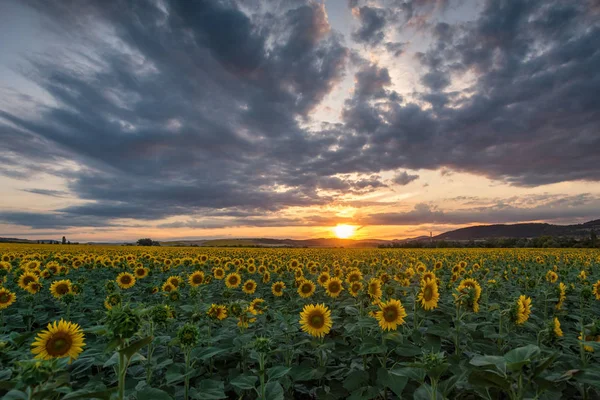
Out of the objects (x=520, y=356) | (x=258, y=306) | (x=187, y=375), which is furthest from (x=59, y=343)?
(x=520, y=356)

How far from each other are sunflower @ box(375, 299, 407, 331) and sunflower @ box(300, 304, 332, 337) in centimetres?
81

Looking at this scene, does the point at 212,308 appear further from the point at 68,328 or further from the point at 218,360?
the point at 68,328

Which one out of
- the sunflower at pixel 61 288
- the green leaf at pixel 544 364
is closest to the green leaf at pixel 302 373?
the green leaf at pixel 544 364

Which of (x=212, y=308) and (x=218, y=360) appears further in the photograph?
(x=212, y=308)

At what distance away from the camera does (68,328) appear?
3279 mm

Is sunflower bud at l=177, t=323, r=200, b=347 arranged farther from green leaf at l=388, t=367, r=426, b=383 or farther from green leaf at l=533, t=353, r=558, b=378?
green leaf at l=533, t=353, r=558, b=378

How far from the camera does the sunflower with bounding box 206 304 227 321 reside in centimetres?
577

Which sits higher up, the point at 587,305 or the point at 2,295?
the point at 2,295

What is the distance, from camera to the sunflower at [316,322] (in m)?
5.22

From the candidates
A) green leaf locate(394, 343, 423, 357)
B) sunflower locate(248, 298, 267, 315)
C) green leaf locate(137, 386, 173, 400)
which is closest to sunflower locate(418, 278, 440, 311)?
green leaf locate(394, 343, 423, 357)

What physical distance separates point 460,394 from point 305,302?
505 centimetres

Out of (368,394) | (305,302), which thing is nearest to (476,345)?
(368,394)

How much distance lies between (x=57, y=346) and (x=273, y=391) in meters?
2.17

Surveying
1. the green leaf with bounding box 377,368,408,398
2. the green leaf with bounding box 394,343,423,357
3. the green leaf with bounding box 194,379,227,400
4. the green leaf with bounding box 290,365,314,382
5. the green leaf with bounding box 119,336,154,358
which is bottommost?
the green leaf with bounding box 290,365,314,382
